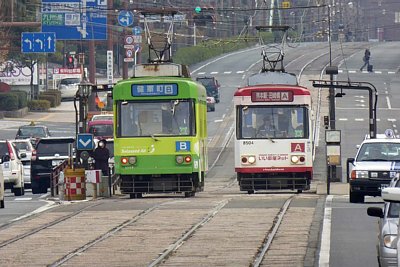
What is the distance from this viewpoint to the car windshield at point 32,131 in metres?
56.0

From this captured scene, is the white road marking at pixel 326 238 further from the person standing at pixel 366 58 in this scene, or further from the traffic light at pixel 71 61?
the person standing at pixel 366 58

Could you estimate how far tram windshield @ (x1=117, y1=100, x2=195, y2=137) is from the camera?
32562 millimetres

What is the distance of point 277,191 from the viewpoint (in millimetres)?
38062

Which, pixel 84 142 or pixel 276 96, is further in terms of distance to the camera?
pixel 276 96

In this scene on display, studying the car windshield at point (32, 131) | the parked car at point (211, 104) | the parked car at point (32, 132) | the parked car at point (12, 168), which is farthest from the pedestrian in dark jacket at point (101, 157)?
the parked car at point (211, 104)

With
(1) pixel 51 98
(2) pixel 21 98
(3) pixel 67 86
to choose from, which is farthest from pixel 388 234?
(3) pixel 67 86

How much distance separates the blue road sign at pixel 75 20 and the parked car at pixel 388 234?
4703 cm

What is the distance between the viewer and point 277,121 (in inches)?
1391

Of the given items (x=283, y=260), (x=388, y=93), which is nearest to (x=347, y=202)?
(x=283, y=260)

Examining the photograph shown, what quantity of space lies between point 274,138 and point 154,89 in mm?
4303

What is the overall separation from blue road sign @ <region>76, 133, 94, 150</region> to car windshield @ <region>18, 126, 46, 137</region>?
70.2 ft

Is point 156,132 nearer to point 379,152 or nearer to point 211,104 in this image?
point 379,152

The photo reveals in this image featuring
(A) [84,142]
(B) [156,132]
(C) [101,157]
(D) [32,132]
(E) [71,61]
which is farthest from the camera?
(E) [71,61]

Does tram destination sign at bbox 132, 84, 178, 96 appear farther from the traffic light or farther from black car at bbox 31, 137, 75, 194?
the traffic light
